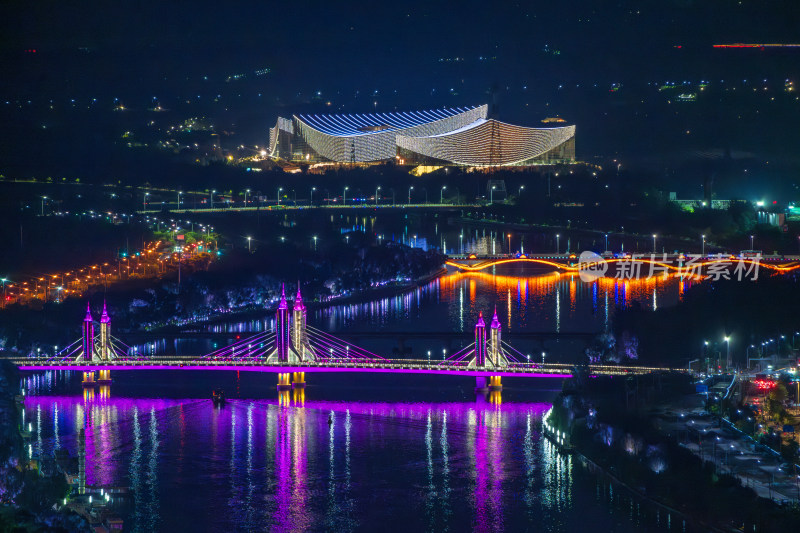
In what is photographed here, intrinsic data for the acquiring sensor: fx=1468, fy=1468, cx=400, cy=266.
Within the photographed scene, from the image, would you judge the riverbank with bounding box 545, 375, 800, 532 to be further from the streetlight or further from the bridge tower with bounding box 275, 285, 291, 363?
the bridge tower with bounding box 275, 285, 291, 363

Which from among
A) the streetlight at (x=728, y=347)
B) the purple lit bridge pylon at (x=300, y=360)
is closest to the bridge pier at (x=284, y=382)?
the purple lit bridge pylon at (x=300, y=360)

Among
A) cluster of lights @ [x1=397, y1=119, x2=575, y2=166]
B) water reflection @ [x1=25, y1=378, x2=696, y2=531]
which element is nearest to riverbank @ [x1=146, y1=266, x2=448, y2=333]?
water reflection @ [x1=25, y1=378, x2=696, y2=531]

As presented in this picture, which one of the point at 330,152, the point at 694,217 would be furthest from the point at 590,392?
the point at 330,152

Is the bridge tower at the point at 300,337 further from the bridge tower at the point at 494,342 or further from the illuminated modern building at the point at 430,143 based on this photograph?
the illuminated modern building at the point at 430,143
